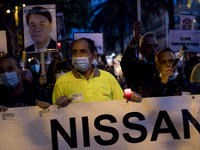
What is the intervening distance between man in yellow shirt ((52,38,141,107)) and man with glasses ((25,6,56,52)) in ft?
7.47

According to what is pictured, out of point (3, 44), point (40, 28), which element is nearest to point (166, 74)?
point (40, 28)

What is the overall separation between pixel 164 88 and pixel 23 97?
1501 millimetres

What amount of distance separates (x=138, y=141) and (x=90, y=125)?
49cm

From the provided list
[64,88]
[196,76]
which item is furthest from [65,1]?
[64,88]

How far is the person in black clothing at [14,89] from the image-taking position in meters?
3.45

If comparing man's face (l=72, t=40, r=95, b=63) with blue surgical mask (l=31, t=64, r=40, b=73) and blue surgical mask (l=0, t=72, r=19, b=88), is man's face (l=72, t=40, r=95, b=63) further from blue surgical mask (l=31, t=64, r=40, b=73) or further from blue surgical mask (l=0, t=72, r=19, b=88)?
blue surgical mask (l=31, t=64, r=40, b=73)

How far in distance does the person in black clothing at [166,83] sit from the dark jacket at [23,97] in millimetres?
1145

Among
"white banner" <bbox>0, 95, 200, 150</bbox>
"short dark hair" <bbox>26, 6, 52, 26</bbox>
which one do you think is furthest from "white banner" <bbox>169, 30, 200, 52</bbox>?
"white banner" <bbox>0, 95, 200, 150</bbox>

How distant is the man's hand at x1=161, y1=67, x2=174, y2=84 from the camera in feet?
12.6

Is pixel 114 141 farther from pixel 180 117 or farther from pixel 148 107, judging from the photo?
pixel 180 117

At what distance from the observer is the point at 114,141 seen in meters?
3.36

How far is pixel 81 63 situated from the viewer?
3.63 meters

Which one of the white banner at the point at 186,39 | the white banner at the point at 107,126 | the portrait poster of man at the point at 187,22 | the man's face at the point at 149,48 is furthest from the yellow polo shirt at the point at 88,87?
the portrait poster of man at the point at 187,22

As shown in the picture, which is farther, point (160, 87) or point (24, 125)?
point (160, 87)
